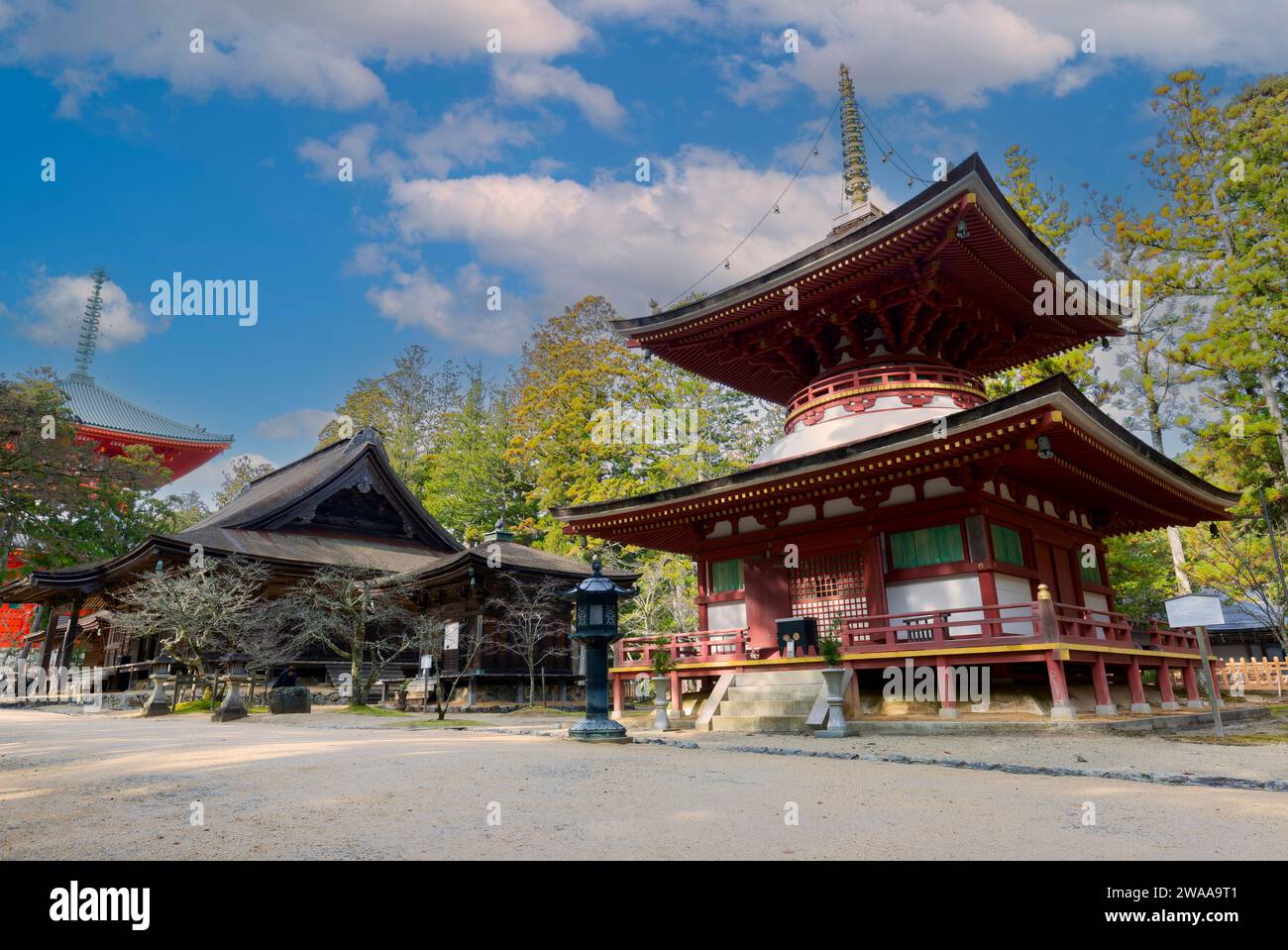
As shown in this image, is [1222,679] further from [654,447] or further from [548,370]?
[548,370]

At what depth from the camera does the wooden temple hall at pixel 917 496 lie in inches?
483

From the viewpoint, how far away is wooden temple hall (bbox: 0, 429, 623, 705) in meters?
23.5

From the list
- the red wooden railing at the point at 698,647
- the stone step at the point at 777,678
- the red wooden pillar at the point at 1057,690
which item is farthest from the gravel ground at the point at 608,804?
the red wooden railing at the point at 698,647

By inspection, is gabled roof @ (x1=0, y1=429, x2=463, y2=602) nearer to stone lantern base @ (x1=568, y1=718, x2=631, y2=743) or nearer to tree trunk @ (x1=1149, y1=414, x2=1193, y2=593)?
stone lantern base @ (x1=568, y1=718, x2=631, y2=743)

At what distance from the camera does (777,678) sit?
1379 centimetres

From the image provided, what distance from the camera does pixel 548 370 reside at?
113ft

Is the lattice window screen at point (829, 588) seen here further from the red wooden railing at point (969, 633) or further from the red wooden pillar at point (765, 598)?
the red wooden railing at point (969, 633)

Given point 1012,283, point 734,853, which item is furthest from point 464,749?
point 1012,283

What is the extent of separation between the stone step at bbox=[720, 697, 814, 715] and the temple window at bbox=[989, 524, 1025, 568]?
4365 mm

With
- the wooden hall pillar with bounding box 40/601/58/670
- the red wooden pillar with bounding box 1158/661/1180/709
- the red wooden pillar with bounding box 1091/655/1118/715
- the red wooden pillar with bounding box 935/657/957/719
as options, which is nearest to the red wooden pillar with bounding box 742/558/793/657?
the red wooden pillar with bounding box 935/657/957/719

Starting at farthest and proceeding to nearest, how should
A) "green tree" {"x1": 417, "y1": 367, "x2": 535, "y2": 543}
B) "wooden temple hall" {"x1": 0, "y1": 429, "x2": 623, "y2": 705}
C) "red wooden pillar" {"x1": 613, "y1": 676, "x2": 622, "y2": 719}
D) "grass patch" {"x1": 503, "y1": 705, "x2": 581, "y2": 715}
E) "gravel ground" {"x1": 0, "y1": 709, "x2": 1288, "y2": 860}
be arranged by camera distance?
1. "green tree" {"x1": 417, "y1": 367, "x2": 535, "y2": 543}
2. "wooden temple hall" {"x1": 0, "y1": 429, "x2": 623, "y2": 705}
3. "grass patch" {"x1": 503, "y1": 705, "x2": 581, "y2": 715}
4. "red wooden pillar" {"x1": 613, "y1": 676, "x2": 622, "y2": 719}
5. "gravel ground" {"x1": 0, "y1": 709, "x2": 1288, "y2": 860}

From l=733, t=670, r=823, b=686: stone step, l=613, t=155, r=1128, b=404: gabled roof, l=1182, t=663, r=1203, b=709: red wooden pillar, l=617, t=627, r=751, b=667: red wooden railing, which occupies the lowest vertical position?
l=1182, t=663, r=1203, b=709: red wooden pillar

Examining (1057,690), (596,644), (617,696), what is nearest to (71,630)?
(617,696)

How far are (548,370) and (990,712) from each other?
25908 mm
